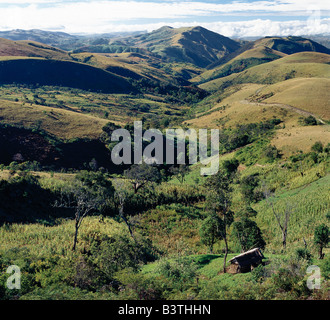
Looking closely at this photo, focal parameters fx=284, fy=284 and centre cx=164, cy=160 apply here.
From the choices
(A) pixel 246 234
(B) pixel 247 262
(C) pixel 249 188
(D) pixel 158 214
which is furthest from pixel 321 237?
(D) pixel 158 214

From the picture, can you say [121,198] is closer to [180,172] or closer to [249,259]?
[249,259]

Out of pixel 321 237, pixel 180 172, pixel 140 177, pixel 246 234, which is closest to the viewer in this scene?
pixel 321 237

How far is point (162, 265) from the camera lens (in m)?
22.9

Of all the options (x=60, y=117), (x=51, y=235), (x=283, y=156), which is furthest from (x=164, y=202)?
(x=60, y=117)

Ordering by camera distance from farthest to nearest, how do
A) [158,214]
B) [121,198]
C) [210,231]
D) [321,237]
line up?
[158,214] < [121,198] < [210,231] < [321,237]

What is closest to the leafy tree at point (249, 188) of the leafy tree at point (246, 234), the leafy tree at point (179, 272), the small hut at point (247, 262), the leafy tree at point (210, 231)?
the leafy tree at point (246, 234)

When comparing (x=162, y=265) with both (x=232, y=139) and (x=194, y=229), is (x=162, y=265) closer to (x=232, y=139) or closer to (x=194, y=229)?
(x=194, y=229)

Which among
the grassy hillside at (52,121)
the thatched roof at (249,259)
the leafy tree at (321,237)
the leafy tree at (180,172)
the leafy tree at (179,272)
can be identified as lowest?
the leafy tree at (180,172)

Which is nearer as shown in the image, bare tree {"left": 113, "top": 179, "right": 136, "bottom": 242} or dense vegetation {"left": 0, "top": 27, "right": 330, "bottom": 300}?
dense vegetation {"left": 0, "top": 27, "right": 330, "bottom": 300}

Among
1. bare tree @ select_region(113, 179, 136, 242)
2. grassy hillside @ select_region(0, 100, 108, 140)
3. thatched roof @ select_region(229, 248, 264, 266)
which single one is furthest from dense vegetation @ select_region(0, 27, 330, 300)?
thatched roof @ select_region(229, 248, 264, 266)

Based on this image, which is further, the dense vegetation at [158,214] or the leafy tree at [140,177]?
the leafy tree at [140,177]

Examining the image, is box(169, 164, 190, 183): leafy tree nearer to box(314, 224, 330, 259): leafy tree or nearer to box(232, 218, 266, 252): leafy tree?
box(232, 218, 266, 252): leafy tree

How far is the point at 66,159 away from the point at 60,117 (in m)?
29.3

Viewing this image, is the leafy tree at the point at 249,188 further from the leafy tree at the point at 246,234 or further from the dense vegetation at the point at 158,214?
the leafy tree at the point at 246,234
